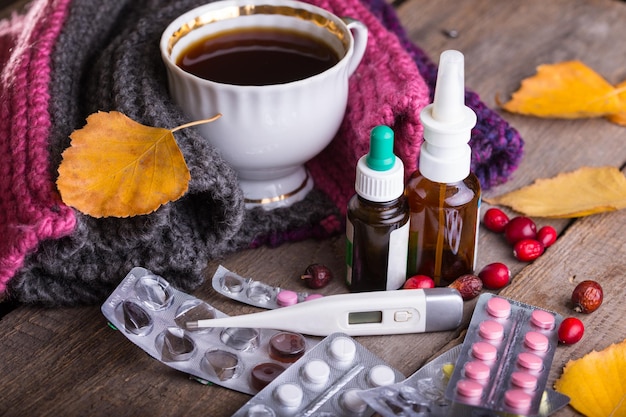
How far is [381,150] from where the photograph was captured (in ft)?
2.28

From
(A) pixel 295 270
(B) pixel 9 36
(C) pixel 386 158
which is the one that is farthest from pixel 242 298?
(B) pixel 9 36

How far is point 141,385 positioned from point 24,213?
0.54ft

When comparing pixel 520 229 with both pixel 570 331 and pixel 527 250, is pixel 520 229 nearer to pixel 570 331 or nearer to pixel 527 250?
pixel 527 250

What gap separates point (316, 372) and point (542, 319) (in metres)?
0.19

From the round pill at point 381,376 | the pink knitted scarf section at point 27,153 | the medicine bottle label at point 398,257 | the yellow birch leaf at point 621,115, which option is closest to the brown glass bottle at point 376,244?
the medicine bottle label at point 398,257

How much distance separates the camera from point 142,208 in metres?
0.70

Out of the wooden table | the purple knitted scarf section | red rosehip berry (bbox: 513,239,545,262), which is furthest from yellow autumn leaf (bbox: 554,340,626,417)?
the purple knitted scarf section

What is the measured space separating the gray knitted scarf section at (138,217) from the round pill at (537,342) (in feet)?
0.80

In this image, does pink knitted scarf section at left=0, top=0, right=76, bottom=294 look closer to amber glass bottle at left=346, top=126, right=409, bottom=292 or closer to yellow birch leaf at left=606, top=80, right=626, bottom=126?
amber glass bottle at left=346, top=126, right=409, bottom=292

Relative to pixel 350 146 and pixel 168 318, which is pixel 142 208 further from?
pixel 350 146

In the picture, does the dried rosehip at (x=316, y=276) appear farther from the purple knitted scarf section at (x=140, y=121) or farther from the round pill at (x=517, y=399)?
the round pill at (x=517, y=399)

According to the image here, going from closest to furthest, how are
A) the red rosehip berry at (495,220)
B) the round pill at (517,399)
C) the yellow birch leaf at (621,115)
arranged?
1. the round pill at (517,399)
2. the red rosehip berry at (495,220)
3. the yellow birch leaf at (621,115)

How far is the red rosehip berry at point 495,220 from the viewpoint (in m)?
0.83

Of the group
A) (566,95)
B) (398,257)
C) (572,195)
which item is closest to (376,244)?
(398,257)
